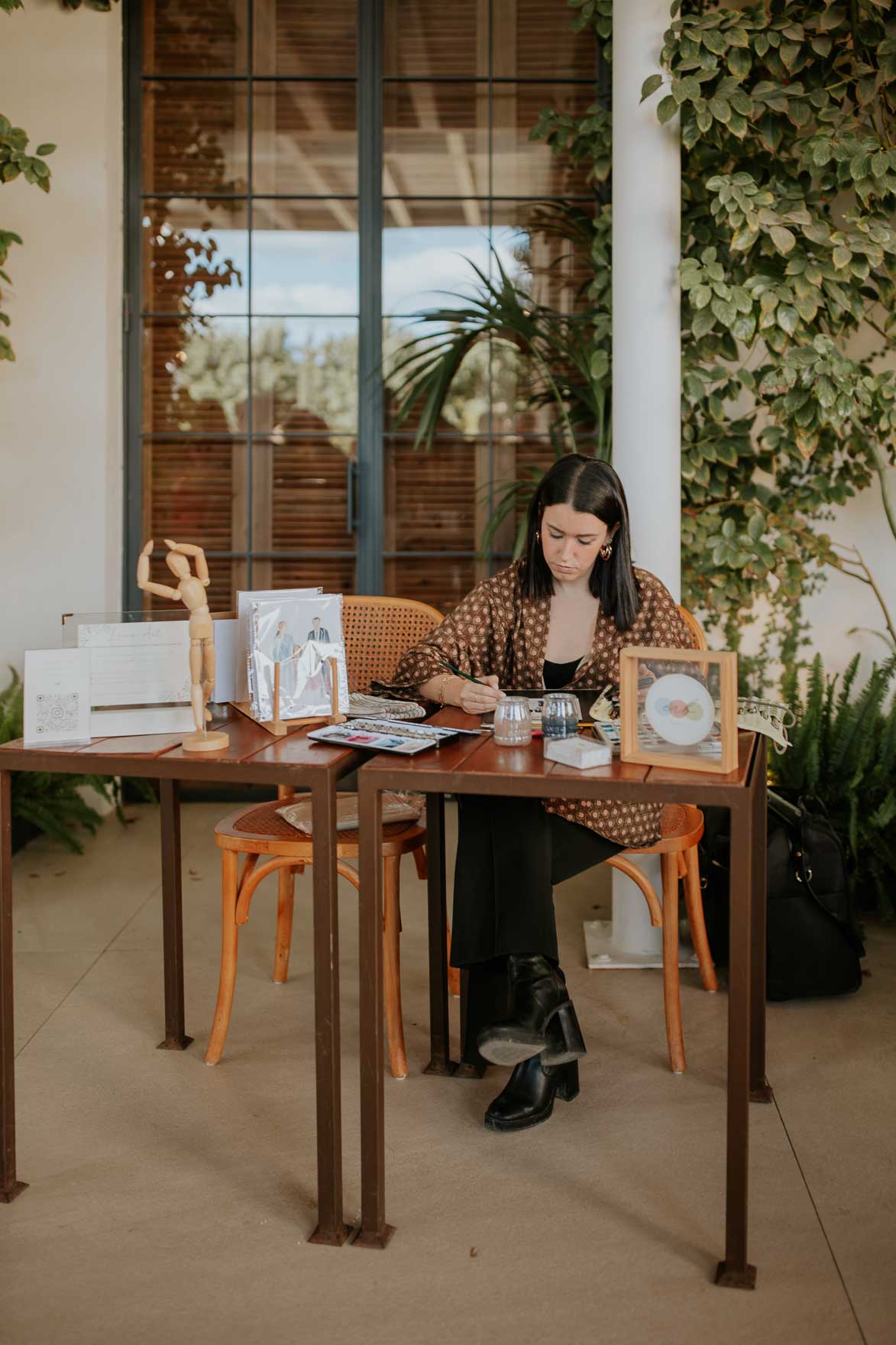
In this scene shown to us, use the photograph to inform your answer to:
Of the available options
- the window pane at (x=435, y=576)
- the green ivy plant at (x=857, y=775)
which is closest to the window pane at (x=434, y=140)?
the window pane at (x=435, y=576)

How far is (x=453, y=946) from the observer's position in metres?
2.34

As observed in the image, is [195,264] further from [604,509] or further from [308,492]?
[604,509]

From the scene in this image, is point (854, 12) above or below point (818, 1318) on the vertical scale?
above

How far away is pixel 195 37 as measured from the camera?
4.59 m

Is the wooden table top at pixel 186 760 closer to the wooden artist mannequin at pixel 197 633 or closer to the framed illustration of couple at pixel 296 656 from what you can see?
the wooden artist mannequin at pixel 197 633

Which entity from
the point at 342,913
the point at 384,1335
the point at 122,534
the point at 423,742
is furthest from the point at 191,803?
the point at 384,1335

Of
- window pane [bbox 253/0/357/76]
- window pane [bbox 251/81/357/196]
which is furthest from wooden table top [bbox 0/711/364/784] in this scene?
window pane [bbox 253/0/357/76]

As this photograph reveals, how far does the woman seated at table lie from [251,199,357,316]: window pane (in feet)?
7.44

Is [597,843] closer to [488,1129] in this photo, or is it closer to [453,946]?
[453,946]

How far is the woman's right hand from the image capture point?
2.33m

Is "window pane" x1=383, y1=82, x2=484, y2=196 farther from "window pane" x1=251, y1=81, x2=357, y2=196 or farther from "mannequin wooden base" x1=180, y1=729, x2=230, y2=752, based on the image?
"mannequin wooden base" x1=180, y1=729, x2=230, y2=752

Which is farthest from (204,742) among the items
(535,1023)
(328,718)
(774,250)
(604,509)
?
(774,250)

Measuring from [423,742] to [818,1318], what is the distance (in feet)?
3.31

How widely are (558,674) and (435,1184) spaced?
104 cm
